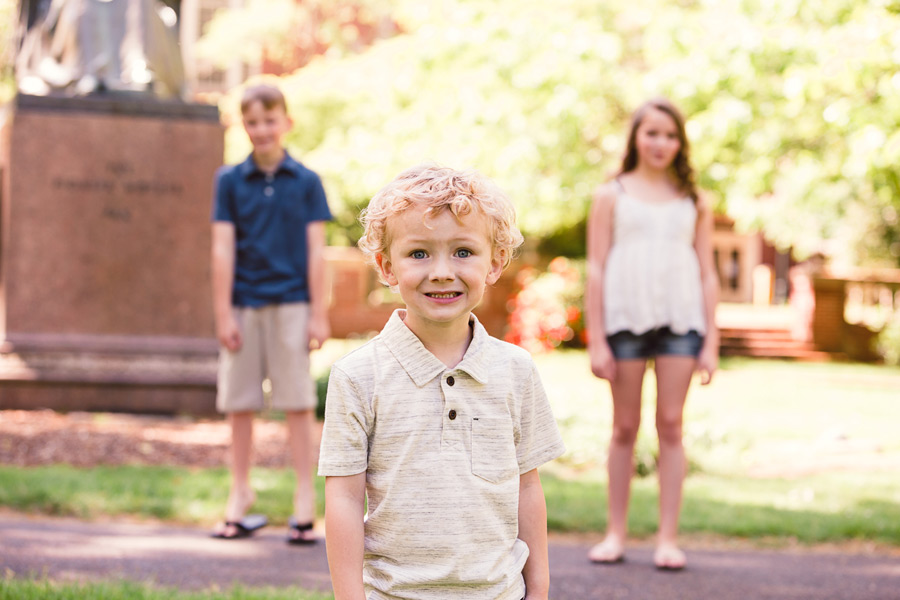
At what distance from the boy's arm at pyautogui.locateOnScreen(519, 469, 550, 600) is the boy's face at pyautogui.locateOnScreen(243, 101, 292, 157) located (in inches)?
99.2

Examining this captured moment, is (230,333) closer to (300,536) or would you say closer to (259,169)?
(259,169)

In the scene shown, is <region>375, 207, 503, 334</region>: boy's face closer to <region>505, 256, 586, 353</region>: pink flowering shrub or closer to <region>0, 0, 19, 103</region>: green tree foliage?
<region>505, 256, 586, 353</region>: pink flowering shrub

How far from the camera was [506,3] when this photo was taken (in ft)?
45.9

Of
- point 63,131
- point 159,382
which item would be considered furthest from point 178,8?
point 159,382

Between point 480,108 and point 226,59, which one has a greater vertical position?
point 226,59

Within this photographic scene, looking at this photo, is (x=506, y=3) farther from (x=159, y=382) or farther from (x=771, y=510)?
(x=771, y=510)

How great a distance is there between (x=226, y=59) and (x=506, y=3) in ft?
33.4

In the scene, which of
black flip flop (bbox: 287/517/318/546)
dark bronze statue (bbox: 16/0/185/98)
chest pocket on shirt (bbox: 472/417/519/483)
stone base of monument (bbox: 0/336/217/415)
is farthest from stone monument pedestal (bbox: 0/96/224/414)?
chest pocket on shirt (bbox: 472/417/519/483)

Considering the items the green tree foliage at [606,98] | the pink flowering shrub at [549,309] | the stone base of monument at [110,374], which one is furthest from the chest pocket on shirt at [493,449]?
the pink flowering shrub at [549,309]

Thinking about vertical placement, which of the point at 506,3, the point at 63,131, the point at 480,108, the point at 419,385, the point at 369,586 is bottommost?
the point at 369,586

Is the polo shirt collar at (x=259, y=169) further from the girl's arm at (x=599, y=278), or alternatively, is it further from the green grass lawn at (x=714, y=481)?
the green grass lawn at (x=714, y=481)

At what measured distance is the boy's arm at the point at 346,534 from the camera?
198 cm

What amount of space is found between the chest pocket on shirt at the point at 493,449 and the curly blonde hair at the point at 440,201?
14.7 inches

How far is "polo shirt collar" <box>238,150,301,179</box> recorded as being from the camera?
14.4 feet
